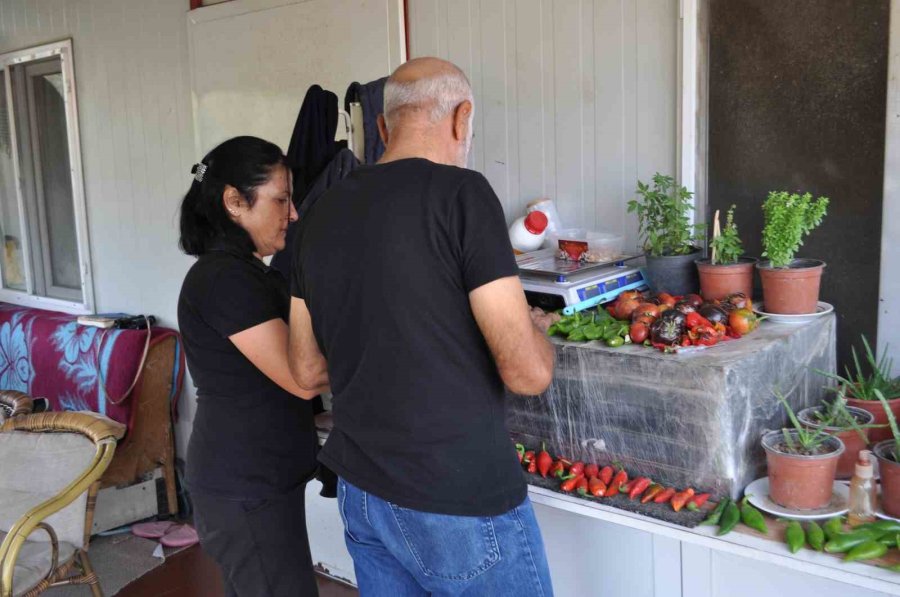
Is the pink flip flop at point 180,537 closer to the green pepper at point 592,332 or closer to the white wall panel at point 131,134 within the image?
the white wall panel at point 131,134

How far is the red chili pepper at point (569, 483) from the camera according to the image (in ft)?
6.04

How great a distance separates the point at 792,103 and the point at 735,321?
0.70m

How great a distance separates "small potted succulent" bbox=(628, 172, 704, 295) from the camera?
2.12 meters

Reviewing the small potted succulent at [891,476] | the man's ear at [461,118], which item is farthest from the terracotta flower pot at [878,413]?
the man's ear at [461,118]

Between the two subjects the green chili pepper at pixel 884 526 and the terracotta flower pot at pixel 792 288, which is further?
the terracotta flower pot at pixel 792 288

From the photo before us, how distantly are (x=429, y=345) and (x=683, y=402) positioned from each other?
649 millimetres

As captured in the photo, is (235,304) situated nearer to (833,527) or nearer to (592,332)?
(592,332)

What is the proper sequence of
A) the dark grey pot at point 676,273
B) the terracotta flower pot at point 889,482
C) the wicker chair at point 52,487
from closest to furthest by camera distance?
1. the terracotta flower pot at point 889,482
2. the dark grey pot at point 676,273
3. the wicker chair at point 52,487

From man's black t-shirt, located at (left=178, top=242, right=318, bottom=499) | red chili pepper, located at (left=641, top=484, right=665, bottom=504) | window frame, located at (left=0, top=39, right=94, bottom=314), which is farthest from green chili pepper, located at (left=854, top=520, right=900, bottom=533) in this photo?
window frame, located at (left=0, top=39, right=94, bottom=314)

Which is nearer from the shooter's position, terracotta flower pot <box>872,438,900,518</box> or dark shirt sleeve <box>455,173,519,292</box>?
dark shirt sleeve <box>455,173,519,292</box>

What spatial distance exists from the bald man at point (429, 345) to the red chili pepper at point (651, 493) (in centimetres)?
38

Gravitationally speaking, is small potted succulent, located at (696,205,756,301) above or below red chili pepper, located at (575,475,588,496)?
above

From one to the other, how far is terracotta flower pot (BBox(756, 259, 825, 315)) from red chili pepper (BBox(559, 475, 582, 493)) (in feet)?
2.07

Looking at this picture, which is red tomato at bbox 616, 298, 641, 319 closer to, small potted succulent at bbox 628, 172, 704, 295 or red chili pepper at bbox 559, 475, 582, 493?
small potted succulent at bbox 628, 172, 704, 295
